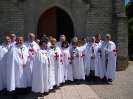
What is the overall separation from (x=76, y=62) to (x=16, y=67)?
3201mm

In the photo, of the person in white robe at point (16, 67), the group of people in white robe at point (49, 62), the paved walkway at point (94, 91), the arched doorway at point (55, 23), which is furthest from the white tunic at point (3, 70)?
the arched doorway at point (55, 23)

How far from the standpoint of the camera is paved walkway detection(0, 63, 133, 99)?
12.5 meters

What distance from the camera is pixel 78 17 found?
19.4 metres

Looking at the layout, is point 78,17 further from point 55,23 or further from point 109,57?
point 109,57

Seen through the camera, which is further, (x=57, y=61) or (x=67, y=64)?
(x=67, y=64)

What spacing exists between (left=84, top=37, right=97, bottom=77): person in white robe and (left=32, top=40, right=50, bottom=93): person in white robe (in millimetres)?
3428

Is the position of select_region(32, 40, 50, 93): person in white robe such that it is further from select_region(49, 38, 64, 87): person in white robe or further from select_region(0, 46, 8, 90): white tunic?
select_region(0, 46, 8, 90): white tunic

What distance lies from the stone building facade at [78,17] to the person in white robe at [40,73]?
6.89 m

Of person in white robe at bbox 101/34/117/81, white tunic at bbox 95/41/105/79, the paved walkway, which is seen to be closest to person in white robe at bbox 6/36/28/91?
the paved walkway

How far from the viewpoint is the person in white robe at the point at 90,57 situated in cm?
1553

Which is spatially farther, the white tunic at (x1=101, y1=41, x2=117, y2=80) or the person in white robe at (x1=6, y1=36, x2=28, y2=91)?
the white tunic at (x1=101, y1=41, x2=117, y2=80)

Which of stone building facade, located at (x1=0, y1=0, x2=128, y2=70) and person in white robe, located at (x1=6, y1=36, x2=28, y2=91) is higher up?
stone building facade, located at (x1=0, y1=0, x2=128, y2=70)

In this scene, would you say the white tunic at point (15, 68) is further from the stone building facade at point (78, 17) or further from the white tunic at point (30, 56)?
the stone building facade at point (78, 17)

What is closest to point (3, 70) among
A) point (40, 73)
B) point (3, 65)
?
point (3, 65)
